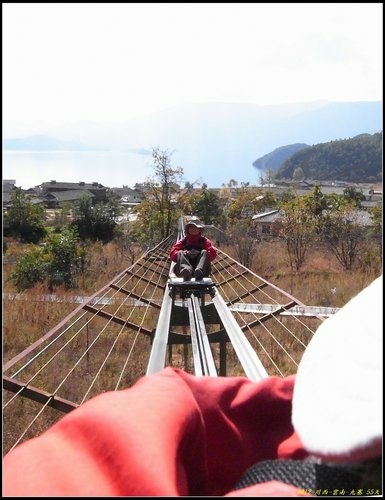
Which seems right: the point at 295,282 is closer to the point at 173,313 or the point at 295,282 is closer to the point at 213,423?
the point at 173,313

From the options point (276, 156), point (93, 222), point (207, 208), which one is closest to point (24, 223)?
point (93, 222)

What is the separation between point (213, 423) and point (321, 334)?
0.16m

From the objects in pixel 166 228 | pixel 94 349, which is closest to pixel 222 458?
pixel 94 349

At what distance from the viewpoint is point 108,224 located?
12.9m

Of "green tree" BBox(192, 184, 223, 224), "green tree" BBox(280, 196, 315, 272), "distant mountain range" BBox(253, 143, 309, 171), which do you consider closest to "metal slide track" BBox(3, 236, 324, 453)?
"green tree" BBox(280, 196, 315, 272)

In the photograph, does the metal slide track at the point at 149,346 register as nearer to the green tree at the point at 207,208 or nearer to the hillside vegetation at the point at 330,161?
the green tree at the point at 207,208

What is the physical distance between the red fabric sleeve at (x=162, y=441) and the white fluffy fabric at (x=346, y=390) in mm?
93

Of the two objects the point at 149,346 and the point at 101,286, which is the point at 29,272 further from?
the point at 149,346

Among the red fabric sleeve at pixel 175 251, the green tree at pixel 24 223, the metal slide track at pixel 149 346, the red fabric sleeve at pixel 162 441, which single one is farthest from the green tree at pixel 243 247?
the red fabric sleeve at pixel 162 441

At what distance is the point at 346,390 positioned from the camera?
0.41m

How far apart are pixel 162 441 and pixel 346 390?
0.54 feet

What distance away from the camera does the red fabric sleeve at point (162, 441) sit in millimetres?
360

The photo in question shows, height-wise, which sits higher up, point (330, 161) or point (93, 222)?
point (330, 161)

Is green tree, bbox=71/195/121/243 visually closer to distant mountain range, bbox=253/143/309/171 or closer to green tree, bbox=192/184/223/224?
green tree, bbox=192/184/223/224
